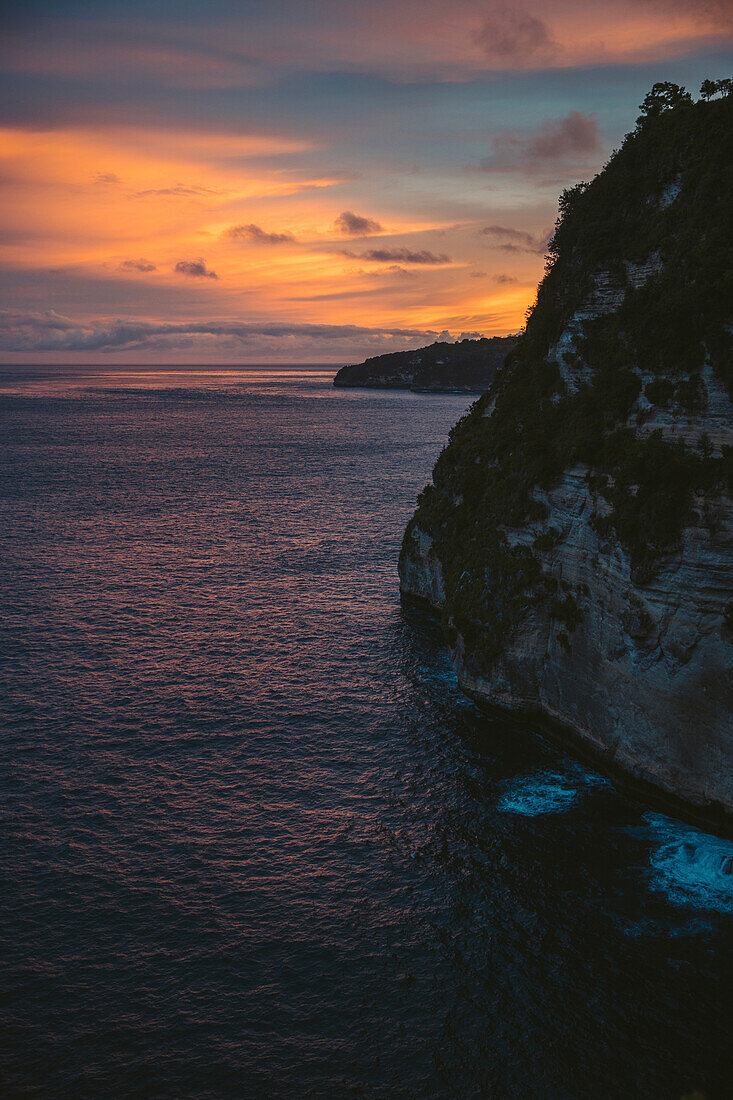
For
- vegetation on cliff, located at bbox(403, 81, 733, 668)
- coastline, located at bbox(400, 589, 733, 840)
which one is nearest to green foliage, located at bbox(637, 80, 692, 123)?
vegetation on cliff, located at bbox(403, 81, 733, 668)

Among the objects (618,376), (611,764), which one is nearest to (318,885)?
(611,764)

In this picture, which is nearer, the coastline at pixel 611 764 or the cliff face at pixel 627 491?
the cliff face at pixel 627 491

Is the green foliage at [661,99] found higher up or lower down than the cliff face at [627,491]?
higher up

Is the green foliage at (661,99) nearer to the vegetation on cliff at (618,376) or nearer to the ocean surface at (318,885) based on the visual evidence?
the vegetation on cliff at (618,376)

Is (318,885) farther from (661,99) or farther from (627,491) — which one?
(661,99)

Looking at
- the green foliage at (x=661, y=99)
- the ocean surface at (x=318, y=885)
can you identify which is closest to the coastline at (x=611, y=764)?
the ocean surface at (x=318, y=885)

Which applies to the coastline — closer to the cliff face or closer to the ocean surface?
the cliff face

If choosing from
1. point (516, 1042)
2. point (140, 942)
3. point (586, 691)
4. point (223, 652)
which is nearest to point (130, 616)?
point (223, 652)
